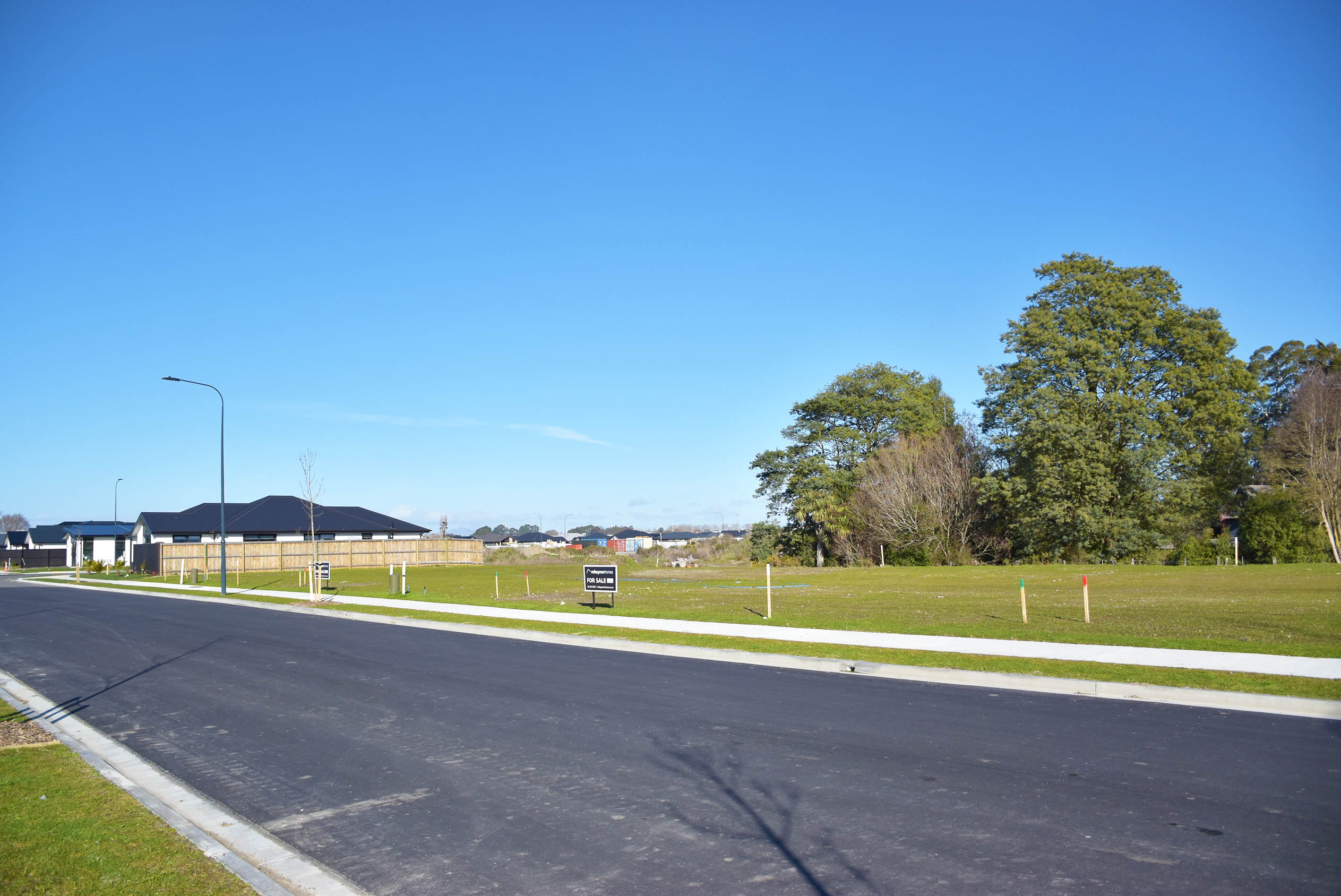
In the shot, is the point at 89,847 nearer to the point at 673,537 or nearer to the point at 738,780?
the point at 738,780

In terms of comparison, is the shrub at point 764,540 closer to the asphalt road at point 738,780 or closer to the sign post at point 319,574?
the sign post at point 319,574

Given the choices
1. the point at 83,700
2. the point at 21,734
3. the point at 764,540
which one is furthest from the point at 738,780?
the point at 764,540

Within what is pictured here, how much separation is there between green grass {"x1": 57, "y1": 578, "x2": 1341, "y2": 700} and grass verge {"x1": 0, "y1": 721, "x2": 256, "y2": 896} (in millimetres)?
9854

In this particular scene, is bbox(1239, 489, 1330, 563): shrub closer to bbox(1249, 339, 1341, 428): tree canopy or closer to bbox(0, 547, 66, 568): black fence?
bbox(1249, 339, 1341, 428): tree canopy

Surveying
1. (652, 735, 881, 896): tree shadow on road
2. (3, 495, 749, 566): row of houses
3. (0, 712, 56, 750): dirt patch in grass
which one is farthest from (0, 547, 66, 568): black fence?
(652, 735, 881, 896): tree shadow on road

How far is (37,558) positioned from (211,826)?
10818cm

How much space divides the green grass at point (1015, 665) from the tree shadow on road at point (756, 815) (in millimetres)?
5738

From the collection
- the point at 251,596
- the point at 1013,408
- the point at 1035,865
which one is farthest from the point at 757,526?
the point at 1035,865

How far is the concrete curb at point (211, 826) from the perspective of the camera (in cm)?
556

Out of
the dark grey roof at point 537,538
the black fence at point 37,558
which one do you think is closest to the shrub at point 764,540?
the black fence at point 37,558

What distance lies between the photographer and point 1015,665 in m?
12.7

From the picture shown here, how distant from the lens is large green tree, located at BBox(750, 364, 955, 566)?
60.1 meters

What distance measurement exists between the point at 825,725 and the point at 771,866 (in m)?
4.13

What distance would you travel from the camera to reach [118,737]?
32.4ft
